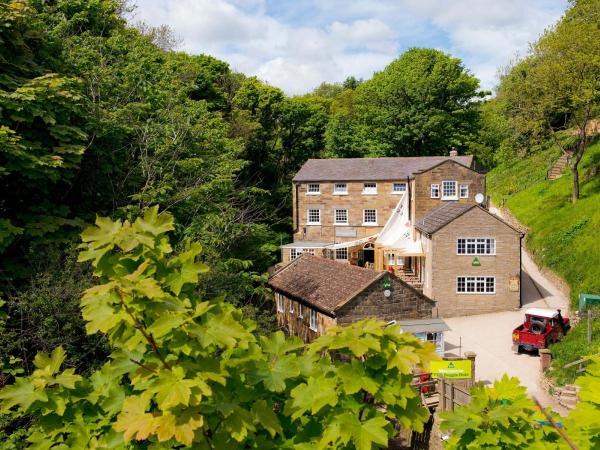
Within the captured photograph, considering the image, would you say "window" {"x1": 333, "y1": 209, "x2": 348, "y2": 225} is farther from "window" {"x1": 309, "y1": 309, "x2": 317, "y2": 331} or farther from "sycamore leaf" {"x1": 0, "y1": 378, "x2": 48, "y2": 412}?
"sycamore leaf" {"x1": 0, "y1": 378, "x2": 48, "y2": 412}

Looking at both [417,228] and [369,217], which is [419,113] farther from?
[417,228]

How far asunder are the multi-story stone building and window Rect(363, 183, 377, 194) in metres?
0.09

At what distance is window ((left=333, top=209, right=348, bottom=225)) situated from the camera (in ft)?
152

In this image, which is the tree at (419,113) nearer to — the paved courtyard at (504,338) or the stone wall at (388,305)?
the paved courtyard at (504,338)

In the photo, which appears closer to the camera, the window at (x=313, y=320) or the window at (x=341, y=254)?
the window at (x=313, y=320)

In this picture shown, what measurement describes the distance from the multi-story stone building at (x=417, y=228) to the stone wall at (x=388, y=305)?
217cm

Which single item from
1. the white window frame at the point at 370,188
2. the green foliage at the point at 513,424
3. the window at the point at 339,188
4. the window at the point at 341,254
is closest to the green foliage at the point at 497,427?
the green foliage at the point at 513,424

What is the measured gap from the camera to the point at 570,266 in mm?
32375

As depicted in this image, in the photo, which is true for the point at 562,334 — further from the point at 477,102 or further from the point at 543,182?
the point at 477,102

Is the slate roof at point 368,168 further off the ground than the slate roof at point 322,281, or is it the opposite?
the slate roof at point 368,168

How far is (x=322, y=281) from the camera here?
1118 inches

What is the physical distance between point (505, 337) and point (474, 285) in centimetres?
560

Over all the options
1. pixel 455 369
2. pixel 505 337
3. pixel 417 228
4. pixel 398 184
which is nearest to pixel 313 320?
pixel 455 369

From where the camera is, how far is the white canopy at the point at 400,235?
36469 mm
